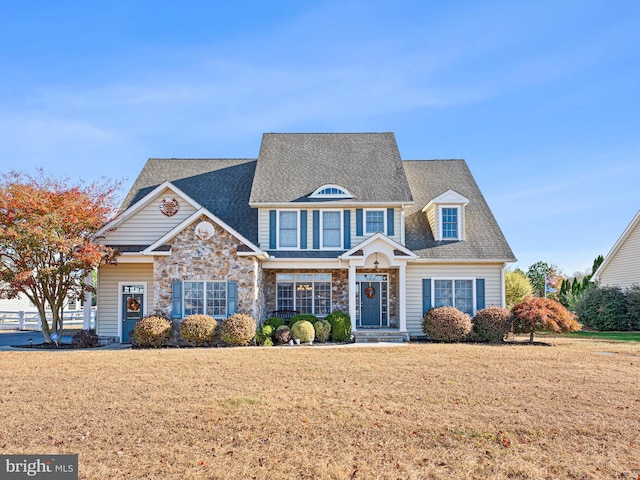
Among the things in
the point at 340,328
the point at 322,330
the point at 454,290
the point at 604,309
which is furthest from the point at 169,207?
the point at 604,309

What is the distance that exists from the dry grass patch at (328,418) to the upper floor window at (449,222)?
8.67 meters

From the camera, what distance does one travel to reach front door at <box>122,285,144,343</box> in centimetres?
1994

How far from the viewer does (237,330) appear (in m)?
17.2

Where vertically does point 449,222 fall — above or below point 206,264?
above

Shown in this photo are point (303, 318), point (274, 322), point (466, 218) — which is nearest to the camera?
point (274, 322)

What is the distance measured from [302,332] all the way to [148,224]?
7.34 m

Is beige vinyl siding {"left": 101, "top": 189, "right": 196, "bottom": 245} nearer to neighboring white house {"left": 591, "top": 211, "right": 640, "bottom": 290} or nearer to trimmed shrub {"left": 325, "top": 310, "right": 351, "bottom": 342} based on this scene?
trimmed shrub {"left": 325, "top": 310, "right": 351, "bottom": 342}

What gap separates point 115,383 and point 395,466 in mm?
6632

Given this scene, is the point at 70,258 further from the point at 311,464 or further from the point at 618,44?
the point at 618,44

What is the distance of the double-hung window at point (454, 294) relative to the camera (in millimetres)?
20375

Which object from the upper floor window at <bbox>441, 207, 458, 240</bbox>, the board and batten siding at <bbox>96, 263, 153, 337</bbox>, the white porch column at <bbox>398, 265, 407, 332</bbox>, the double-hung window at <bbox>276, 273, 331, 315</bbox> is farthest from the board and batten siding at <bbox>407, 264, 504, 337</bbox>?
the board and batten siding at <bbox>96, 263, 153, 337</bbox>

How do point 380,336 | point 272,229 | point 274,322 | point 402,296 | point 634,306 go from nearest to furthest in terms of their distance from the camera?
point 274,322
point 380,336
point 402,296
point 272,229
point 634,306

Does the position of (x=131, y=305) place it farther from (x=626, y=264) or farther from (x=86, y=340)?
(x=626, y=264)

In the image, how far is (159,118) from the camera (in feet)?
55.0
